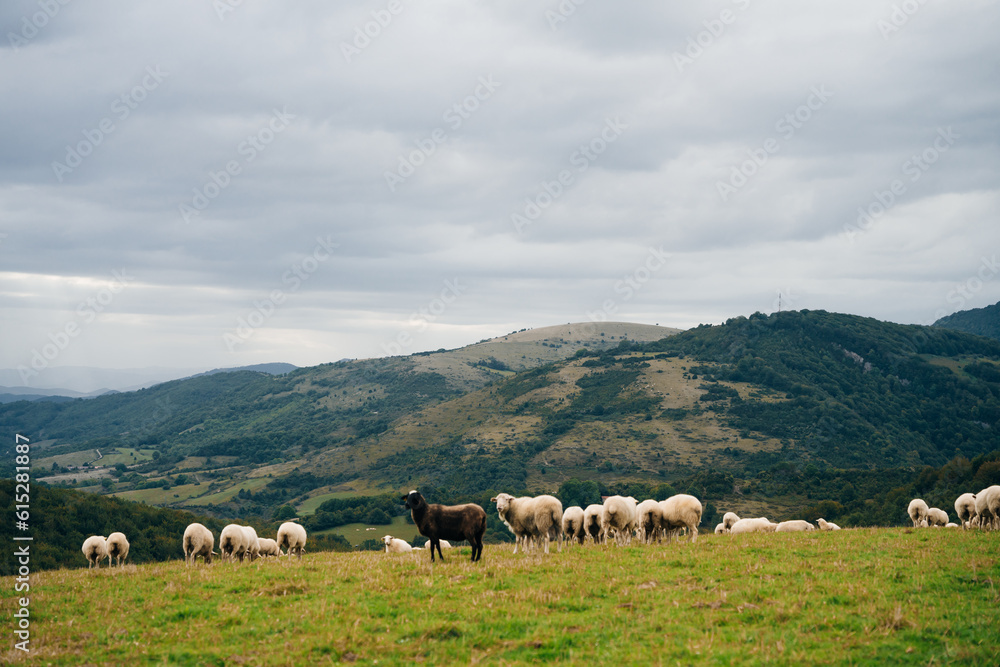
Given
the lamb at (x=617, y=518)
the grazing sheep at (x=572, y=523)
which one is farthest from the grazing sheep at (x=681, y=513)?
the grazing sheep at (x=572, y=523)

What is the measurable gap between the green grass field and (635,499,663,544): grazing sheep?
193 inches

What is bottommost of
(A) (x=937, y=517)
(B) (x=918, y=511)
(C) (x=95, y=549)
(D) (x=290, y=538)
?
(A) (x=937, y=517)

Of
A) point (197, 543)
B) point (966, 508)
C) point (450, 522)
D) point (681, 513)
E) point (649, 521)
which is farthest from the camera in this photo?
point (966, 508)

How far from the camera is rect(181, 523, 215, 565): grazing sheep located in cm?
2089

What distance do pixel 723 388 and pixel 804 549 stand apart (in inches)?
6302

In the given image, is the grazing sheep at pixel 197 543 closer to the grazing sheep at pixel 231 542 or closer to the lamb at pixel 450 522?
the grazing sheep at pixel 231 542

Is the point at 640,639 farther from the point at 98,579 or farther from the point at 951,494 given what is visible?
the point at 951,494

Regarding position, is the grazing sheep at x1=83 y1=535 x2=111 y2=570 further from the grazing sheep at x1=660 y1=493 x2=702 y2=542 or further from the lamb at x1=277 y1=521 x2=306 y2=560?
the grazing sheep at x1=660 y1=493 x2=702 y2=542

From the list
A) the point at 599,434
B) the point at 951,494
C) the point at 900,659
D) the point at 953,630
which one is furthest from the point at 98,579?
the point at 599,434

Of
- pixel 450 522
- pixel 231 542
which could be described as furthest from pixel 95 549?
pixel 450 522

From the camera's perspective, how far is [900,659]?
9203 mm

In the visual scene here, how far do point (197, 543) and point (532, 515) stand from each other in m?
12.0

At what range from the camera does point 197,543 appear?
21.0 m

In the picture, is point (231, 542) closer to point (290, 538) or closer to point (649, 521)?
point (290, 538)
